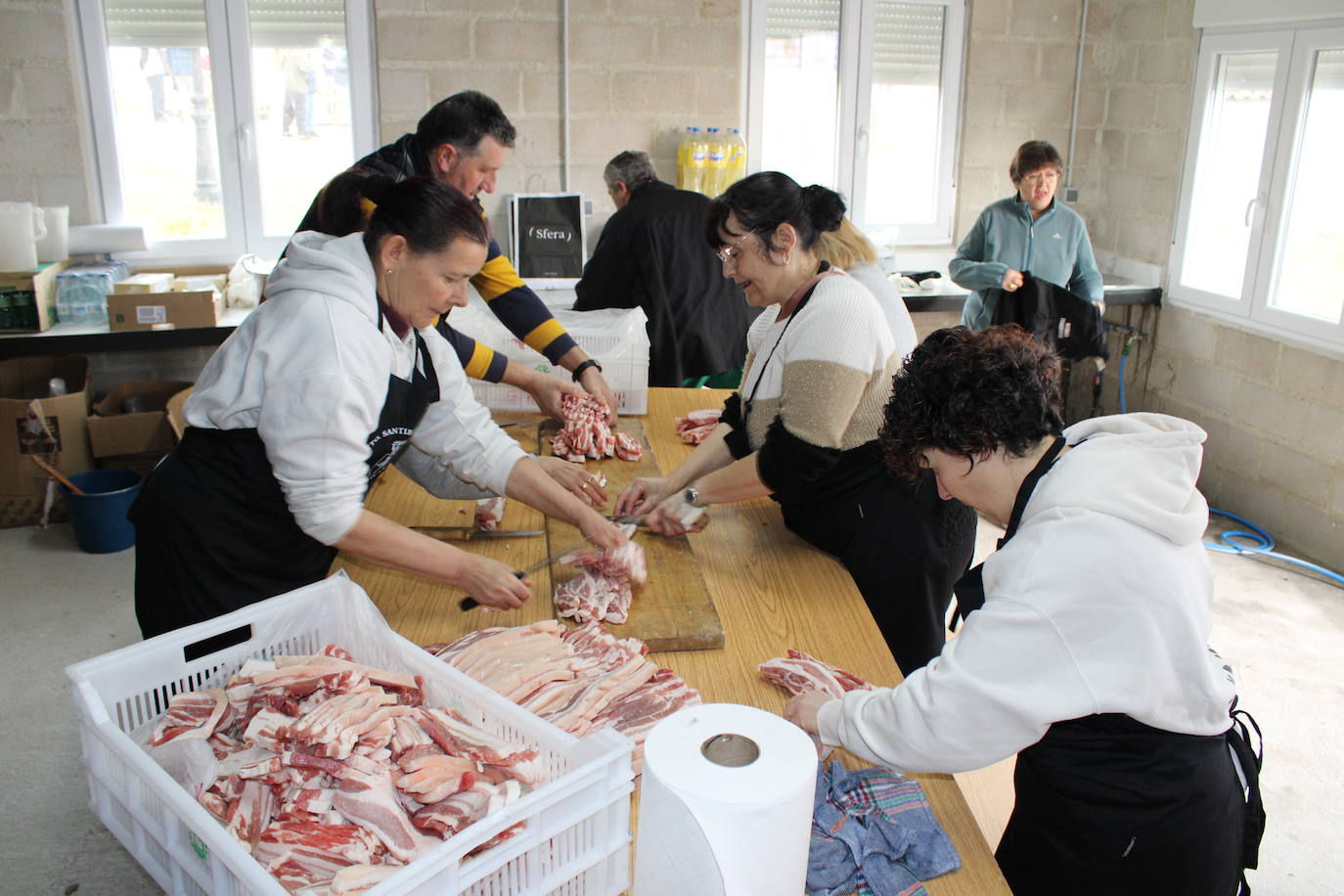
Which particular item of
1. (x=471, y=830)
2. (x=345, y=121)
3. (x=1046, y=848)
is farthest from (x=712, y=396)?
(x=345, y=121)

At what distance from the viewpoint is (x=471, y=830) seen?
125cm

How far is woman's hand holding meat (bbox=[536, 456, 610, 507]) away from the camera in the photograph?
2.69 m

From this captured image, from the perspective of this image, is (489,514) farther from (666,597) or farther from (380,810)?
(380,810)

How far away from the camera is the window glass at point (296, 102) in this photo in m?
5.40

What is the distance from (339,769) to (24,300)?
4.29 metres

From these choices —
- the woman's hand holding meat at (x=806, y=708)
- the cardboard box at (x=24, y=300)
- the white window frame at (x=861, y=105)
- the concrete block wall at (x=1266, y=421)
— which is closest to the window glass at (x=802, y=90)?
the white window frame at (x=861, y=105)

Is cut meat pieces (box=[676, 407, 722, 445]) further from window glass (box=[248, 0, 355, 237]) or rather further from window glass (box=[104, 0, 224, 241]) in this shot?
window glass (box=[104, 0, 224, 241])

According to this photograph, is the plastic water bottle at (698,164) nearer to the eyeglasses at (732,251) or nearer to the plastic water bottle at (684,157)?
A: the plastic water bottle at (684,157)

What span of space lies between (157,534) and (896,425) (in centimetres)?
150

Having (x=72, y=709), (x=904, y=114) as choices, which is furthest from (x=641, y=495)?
(x=904, y=114)

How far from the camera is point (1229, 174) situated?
5.57m

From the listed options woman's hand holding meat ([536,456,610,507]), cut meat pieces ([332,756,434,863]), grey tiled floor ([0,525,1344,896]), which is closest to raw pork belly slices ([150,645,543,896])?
cut meat pieces ([332,756,434,863])

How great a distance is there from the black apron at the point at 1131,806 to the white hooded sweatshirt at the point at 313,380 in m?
1.14

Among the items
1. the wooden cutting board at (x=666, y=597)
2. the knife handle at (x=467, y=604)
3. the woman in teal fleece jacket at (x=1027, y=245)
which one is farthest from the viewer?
the woman in teal fleece jacket at (x=1027, y=245)
